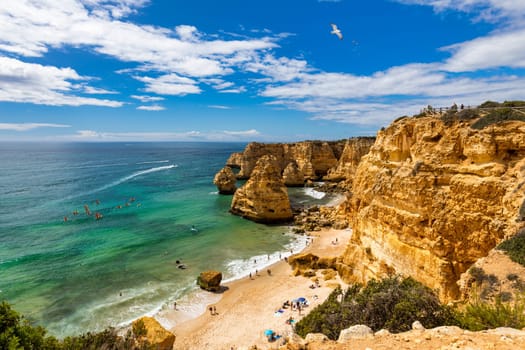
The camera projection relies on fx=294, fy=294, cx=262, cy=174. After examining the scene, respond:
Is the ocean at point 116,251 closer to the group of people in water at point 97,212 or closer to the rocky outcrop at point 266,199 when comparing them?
the group of people in water at point 97,212

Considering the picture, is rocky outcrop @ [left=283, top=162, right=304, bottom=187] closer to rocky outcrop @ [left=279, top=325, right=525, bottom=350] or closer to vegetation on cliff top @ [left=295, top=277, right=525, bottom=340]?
vegetation on cliff top @ [left=295, top=277, right=525, bottom=340]

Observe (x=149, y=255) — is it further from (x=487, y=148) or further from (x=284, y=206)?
(x=487, y=148)

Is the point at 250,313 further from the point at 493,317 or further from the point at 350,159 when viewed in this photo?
the point at 350,159

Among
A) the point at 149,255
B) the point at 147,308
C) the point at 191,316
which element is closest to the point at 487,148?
the point at 191,316

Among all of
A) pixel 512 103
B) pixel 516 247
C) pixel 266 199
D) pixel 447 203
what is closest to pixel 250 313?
pixel 447 203

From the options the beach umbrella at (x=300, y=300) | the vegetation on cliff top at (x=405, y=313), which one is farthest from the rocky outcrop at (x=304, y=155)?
the vegetation on cliff top at (x=405, y=313)

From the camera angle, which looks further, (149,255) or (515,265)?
(149,255)

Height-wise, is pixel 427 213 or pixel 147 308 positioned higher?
pixel 427 213

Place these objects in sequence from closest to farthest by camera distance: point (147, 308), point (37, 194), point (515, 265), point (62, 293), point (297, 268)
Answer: point (515, 265) < point (147, 308) < point (62, 293) < point (297, 268) < point (37, 194)
